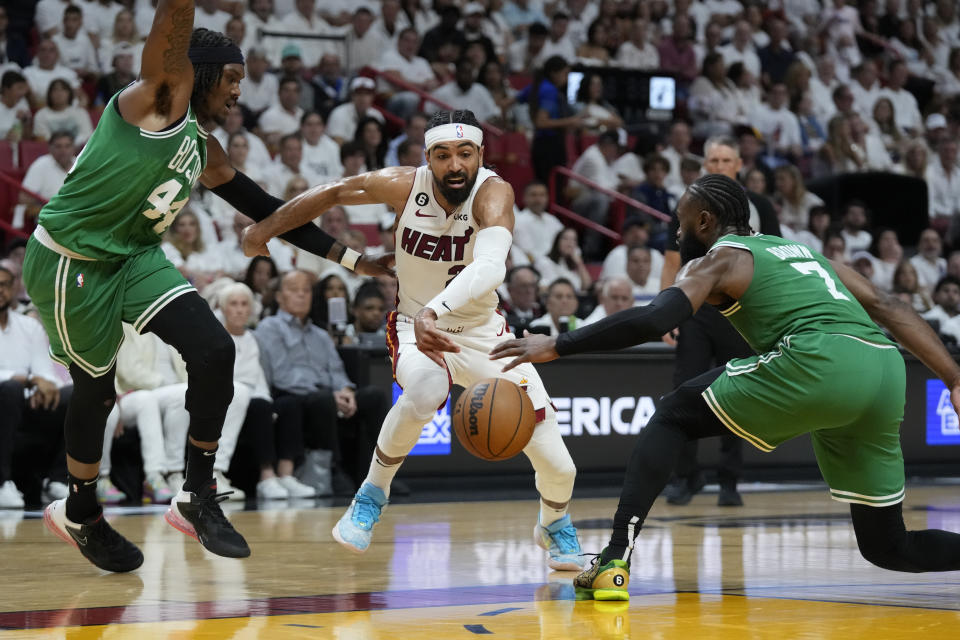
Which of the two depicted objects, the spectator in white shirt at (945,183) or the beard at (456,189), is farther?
the spectator in white shirt at (945,183)

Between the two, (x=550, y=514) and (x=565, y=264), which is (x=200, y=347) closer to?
(x=550, y=514)

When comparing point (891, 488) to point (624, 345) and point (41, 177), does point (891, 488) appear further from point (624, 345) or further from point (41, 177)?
point (41, 177)

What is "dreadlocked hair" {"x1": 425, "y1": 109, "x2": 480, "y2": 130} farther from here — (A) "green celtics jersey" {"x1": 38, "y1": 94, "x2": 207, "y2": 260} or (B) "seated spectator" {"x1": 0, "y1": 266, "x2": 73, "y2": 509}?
(B) "seated spectator" {"x1": 0, "y1": 266, "x2": 73, "y2": 509}

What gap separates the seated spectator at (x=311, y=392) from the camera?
9.80m

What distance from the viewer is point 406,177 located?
596 centimetres

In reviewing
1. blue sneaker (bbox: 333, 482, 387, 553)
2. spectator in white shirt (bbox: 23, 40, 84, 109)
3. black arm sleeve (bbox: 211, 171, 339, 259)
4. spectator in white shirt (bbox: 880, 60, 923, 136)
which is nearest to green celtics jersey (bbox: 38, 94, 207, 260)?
black arm sleeve (bbox: 211, 171, 339, 259)

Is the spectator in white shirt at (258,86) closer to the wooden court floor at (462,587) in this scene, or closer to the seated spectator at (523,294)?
the seated spectator at (523,294)

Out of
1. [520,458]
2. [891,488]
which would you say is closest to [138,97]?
[891,488]

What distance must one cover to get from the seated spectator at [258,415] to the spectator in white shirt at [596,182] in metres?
6.33

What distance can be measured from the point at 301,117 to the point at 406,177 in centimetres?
872

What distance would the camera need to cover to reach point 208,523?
5.46m

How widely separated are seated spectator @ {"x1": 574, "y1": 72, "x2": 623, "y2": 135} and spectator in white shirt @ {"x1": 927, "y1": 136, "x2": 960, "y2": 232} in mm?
4753

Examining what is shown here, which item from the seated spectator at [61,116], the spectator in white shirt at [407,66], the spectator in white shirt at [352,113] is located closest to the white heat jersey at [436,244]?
the seated spectator at [61,116]

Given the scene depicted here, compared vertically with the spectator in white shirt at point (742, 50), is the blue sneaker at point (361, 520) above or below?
below
